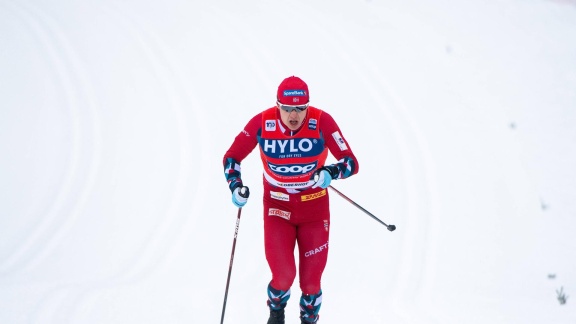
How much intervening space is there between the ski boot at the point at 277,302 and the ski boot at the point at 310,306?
0.59 feet

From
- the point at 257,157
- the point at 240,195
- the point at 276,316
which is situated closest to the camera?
the point at 240,195

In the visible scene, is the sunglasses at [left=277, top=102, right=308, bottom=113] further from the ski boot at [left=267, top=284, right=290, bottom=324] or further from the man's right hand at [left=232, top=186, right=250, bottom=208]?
the ski boot at [left=267, top=284, right=290, bottom=324]

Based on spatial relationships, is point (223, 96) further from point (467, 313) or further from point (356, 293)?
point (467, 313)

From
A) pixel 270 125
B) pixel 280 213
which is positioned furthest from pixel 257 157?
pixel 270 125

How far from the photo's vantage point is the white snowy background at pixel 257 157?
686 cm

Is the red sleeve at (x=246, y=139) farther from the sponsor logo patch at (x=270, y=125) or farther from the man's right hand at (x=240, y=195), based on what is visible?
the man's right hand at (x=240, y=195)

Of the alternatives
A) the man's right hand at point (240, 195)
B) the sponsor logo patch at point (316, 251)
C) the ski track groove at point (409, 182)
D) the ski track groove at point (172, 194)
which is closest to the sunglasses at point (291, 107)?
the man's right hand at point (240, 195)

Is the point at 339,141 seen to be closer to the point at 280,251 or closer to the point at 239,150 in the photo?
the point at 239,150

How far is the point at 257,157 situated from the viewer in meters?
10.1

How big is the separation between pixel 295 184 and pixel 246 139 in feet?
2.16

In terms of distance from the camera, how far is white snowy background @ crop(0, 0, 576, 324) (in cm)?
686

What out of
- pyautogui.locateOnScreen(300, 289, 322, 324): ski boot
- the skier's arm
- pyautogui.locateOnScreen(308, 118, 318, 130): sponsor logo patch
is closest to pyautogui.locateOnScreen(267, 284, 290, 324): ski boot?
pyautogui.locateOnScreen(300, 289, 322, 324): ski boot

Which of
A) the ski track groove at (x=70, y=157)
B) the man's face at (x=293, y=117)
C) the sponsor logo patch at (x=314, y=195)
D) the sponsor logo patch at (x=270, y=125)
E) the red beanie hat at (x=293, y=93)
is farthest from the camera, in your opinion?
the ski track groove at (x=70, y=157)

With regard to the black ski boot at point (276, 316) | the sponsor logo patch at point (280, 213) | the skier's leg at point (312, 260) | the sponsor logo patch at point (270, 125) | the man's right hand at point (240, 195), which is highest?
the sponsor logo patch at point (270, 125)
